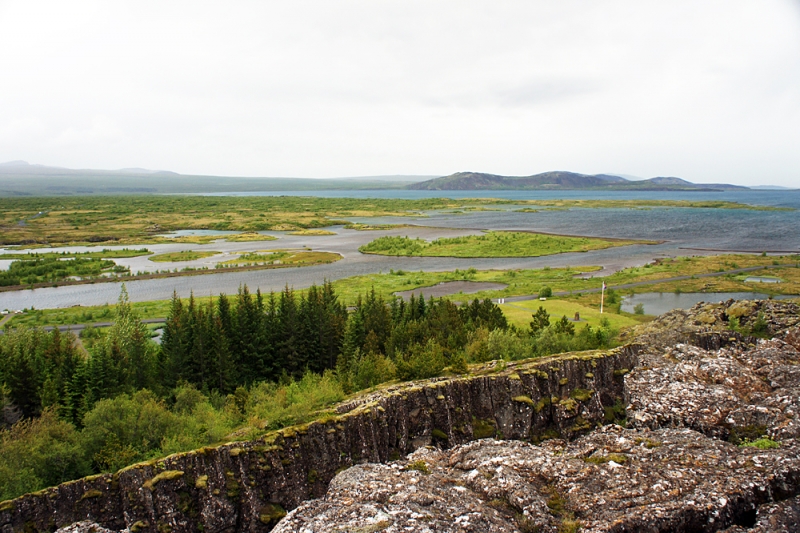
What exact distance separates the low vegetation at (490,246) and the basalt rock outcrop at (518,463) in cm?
9536

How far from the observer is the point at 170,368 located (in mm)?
42531

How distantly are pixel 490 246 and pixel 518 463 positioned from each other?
115 metres

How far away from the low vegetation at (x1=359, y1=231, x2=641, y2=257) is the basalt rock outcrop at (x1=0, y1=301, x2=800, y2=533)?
95.4m

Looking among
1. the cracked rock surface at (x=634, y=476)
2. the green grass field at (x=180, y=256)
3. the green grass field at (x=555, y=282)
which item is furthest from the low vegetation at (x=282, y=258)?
the cracked rock surface at (x=634, y=476)

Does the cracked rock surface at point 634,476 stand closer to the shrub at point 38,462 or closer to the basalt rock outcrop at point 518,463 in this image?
the basalt rock outcrop at point 518,463

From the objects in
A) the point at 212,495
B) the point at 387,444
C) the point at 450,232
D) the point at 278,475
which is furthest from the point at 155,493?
the point at 450,232

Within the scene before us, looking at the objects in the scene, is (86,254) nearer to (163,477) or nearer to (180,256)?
(180,256)

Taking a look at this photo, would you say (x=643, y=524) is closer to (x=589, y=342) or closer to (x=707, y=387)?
(x=707, y=387)

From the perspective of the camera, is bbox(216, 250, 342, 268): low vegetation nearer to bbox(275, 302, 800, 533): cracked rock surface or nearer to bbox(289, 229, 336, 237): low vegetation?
bbox(289, 229, 336, 237): low vegetation

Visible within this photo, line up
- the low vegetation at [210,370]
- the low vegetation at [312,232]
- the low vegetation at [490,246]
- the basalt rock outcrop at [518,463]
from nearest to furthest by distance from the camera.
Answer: the basalt rock outcrop at [518,463] < the low vegetation at [210,370] < the low vegetation at [490,246] < the low vegetation at [312,232]

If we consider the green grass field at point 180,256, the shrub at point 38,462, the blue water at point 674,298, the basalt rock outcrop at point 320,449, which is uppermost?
the basalt rock outcrop at point 320,449

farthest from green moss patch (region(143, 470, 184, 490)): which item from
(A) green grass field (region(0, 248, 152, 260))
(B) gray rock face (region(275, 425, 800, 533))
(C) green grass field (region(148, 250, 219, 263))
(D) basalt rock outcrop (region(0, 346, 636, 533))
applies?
(A) green grass field (region(0, 248, 152, 260))

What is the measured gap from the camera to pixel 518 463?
19.7 metres

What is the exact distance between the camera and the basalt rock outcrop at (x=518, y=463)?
52.7 feet
